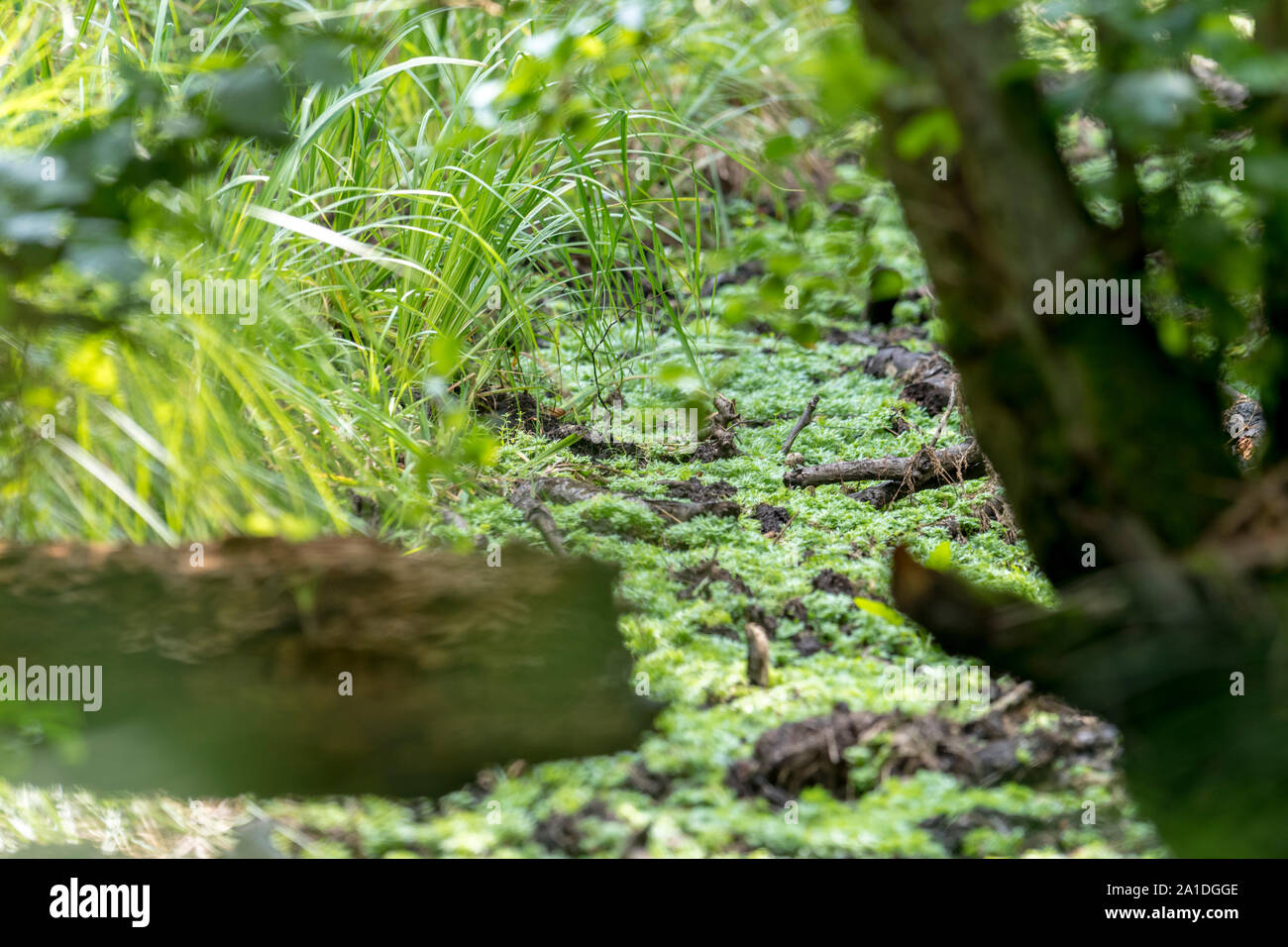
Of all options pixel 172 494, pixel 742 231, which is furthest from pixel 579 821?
pixel 742 231

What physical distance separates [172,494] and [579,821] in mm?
873

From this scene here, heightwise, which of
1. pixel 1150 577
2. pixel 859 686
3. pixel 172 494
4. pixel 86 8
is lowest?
pixel 859 686

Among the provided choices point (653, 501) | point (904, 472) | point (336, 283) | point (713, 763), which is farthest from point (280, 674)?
point (904, 472)

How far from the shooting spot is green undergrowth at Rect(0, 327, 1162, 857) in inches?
52.8

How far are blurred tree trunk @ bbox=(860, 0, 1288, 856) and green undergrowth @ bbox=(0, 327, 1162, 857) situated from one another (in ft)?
0.68

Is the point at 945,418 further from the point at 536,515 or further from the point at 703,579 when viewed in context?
the point at 536,515

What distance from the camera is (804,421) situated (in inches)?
110

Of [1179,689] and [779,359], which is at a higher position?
[779,359]

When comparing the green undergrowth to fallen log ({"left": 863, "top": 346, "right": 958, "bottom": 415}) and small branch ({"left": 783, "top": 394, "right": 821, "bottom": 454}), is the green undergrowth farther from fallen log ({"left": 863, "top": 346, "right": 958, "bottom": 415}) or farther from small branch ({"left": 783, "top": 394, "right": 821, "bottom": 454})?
fallen log ({"left": 863, "top": 346, "right": 958, "bottom": 415})

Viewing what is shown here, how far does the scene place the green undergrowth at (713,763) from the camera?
1.34 meters

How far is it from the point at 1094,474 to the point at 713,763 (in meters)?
0.64
